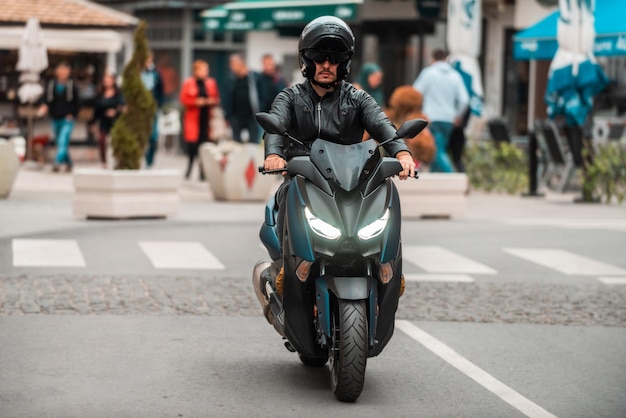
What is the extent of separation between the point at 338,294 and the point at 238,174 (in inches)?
504

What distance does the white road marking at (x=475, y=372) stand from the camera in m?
7.29

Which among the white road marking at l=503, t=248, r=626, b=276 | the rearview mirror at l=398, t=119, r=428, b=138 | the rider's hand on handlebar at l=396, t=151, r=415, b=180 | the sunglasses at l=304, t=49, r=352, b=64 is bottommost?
the white road marking at l=503, t=248, r=626, b=276

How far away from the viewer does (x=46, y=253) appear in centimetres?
1373

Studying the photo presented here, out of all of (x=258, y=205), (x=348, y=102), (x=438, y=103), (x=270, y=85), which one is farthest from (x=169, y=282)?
(x=270, y=85)

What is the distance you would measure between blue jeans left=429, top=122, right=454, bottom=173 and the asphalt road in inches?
172

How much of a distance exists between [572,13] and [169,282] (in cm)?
Result: 1126

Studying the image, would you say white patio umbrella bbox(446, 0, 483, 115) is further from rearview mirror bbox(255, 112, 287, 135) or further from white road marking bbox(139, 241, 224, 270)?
rearview mirror bbox(255, 112, 287, 135)

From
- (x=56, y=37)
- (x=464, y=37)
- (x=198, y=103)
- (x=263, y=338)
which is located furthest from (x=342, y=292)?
(x=56, y=37)

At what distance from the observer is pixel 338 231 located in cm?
723

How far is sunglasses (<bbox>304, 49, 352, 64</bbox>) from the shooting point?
7.73 meters

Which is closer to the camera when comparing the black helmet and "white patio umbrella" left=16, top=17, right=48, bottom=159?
the black helmet

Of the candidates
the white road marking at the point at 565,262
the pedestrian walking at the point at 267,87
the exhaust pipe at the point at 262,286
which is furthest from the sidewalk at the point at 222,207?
the exhaust pipe at the point at 262,286

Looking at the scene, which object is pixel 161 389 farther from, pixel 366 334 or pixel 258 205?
pixel 258 205

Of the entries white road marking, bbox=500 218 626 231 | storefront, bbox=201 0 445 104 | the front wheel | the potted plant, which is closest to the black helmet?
the front wheel
